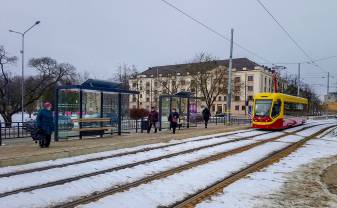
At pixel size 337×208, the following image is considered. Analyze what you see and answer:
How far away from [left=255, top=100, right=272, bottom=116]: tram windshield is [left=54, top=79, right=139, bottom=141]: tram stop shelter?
502 inches

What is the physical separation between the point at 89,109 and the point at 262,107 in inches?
622

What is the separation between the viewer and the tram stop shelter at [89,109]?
1698 centimetres

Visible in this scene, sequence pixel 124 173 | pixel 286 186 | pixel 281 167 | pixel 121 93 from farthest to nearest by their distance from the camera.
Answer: pixel 121 93 → pixel 281 167 → pixel 124 173 → pixel 286 186

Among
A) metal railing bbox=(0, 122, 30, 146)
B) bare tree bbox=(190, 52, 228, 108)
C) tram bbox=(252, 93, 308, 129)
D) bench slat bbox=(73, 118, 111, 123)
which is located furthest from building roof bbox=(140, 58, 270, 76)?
bench slat bbox=(73, 118, 111, 123)

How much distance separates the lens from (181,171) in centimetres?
1080

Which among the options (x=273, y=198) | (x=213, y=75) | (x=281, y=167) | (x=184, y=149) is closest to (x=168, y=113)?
(x=184, y=149)

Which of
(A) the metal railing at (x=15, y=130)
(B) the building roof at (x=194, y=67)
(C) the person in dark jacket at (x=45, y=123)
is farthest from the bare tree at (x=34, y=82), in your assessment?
(C) the person in dark jacket at (x=45, y=123)

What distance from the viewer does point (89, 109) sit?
18.9m

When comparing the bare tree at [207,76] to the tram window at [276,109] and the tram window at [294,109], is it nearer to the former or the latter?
the tram window at [294,109]

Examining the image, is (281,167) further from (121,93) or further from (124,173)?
(121,93)

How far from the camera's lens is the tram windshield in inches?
1175

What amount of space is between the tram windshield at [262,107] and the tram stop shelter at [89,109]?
12759mm

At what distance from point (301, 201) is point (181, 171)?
3.82 m

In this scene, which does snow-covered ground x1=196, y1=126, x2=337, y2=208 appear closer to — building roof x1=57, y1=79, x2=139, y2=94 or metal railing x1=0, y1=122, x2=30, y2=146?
building roof x1=57, y1=79, x2=139, y2=94
